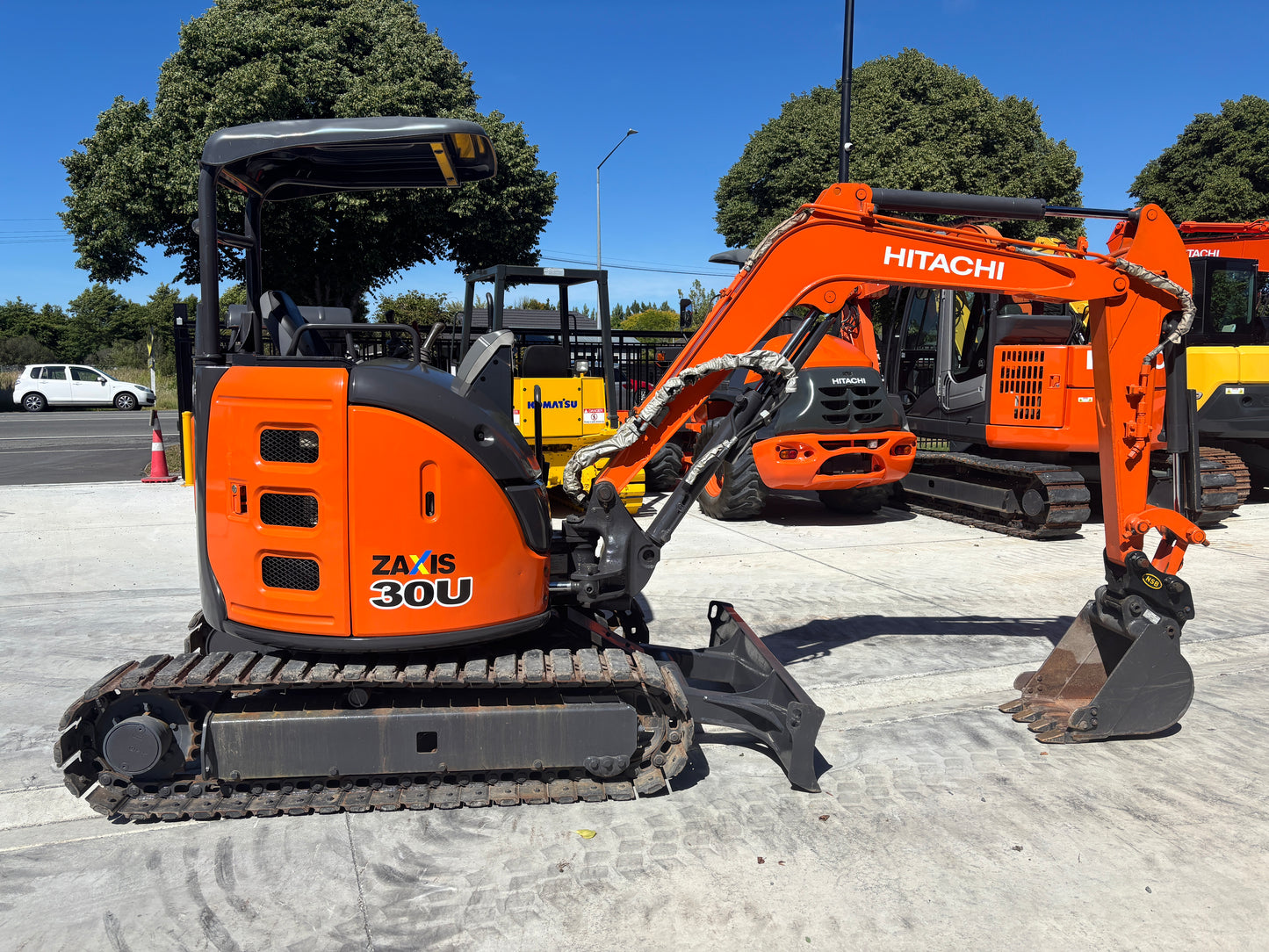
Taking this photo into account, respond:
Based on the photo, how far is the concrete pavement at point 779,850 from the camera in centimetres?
306

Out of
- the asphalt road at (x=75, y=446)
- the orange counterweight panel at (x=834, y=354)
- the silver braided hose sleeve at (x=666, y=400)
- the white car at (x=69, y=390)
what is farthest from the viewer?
the white car at (x=69, y=390)

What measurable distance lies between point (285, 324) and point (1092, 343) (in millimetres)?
4046

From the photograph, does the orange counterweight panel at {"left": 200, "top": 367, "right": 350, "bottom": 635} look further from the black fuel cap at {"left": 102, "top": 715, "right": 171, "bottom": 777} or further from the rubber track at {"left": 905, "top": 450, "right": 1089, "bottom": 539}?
the rubber track at {"left": 905, "top": 450, "right": 1089, "bottom": 539}

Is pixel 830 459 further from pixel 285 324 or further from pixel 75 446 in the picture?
pixel 75 446

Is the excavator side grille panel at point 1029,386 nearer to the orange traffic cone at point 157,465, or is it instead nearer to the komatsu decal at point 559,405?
the komatsu decal at point 559,405

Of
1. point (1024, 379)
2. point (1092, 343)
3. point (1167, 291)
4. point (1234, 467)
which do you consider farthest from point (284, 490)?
point (1234, 467)

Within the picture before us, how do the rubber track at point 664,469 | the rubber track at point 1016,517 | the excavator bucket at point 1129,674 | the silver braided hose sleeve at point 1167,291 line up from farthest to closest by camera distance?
the rubber track at point 664,469, the rubber track at point 1016,517, the silver braided hose sleeve at point 1167,291, the excavator bucket at point 1129,674

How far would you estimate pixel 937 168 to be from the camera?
2427 cm

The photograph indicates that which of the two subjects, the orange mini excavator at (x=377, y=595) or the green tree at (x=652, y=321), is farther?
the green tree at (x=652, y=321)

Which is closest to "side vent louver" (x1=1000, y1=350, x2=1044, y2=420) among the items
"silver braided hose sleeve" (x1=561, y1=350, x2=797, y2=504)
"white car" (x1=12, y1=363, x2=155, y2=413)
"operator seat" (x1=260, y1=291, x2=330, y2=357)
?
"silver braided hose sleeve" (x1=561, y1=350, x2=797, y2=504)

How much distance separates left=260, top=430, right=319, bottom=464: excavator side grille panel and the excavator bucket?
374 centimetres

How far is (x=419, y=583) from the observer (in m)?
3.65

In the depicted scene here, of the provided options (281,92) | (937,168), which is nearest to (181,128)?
(281,92)

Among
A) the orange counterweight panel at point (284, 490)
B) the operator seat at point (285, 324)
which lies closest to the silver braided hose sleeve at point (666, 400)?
the orange counterweight panel at point (284, 490)
